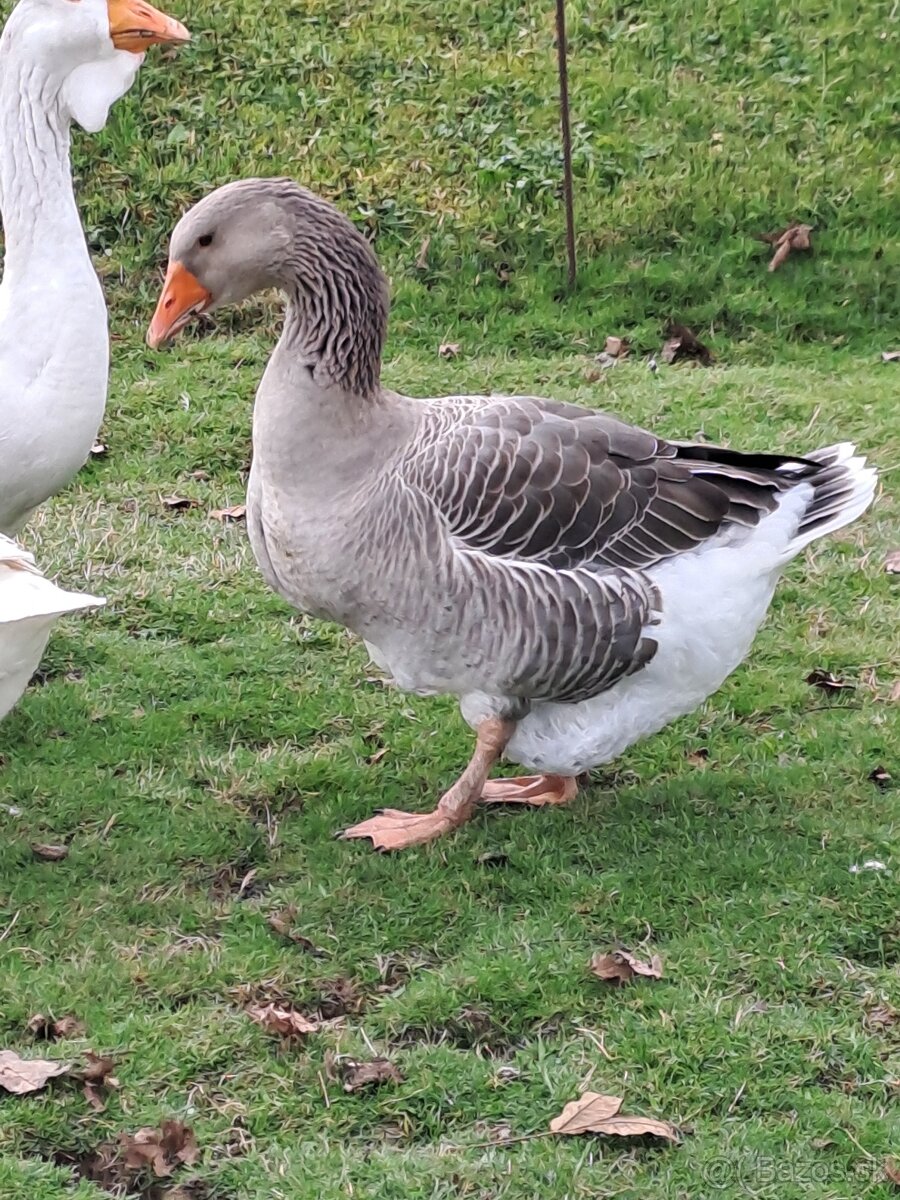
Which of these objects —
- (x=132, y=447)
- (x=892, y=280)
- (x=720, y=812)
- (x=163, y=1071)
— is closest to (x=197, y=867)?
(x=163, y=1071)

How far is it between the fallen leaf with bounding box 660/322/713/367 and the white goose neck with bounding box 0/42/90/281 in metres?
3.99

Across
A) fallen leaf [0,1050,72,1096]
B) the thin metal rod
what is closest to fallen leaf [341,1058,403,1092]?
fallen leaf [0,1050,72,1096]

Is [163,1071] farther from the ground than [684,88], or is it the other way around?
[684,88]

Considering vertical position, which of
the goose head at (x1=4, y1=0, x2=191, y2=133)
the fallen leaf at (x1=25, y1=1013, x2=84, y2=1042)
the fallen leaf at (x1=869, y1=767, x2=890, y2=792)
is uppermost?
the goose head at (x1=4, y1=0, x2=191, y2=133)

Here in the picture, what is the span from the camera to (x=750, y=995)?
→ 3.52 metres

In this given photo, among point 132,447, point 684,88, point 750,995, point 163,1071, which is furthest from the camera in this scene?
point 684,88

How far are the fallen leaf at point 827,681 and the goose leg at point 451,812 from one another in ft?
4.45

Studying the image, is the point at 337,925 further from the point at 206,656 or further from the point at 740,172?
the point at 740,172

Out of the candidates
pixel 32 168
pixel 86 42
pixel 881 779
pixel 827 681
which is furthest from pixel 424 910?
pixel 86 42

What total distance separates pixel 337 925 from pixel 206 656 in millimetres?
1501

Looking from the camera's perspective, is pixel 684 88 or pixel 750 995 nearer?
pixel 750 995

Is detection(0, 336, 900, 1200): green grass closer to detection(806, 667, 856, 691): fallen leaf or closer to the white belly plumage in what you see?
detection(806, 667, 856, 691): fallen leaf

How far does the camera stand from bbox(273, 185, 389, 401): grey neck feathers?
12.2 ft

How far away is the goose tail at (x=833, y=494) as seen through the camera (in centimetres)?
397
